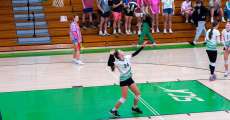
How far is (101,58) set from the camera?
1878 cm

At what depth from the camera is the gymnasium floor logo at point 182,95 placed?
12.5 meters

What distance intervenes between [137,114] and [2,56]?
419 inches

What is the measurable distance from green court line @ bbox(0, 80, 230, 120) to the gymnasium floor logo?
0.09 feet

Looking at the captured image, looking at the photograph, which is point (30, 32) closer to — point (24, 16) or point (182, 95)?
point (24, 16)

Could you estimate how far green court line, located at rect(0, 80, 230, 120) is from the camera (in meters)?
11.4

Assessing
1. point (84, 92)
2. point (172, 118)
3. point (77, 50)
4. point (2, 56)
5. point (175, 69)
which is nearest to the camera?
point (172, 118)

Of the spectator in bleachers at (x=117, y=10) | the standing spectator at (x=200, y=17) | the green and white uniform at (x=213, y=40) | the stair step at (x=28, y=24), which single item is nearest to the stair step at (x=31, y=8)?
the stair step at (x=28, y=24)

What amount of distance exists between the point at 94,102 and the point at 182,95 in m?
2.47

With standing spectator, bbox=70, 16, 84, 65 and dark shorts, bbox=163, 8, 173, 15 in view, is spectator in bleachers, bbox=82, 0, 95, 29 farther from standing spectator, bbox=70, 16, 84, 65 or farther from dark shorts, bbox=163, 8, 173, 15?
standing spectator, bbox=70, 16, 84, 65

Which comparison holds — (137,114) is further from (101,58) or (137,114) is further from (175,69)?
(101,58)

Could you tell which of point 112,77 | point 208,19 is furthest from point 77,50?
point 208,19

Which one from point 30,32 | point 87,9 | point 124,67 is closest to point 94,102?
point 124,67

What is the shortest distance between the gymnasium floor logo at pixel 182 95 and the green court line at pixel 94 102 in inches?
1.1

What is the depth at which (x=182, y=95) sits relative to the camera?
1287 centimetres
